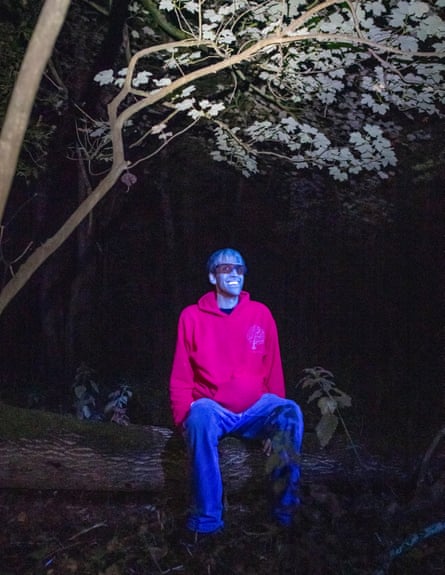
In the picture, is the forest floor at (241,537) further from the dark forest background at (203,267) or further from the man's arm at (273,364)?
the dark forest background at (203,267)

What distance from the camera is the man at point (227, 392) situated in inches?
128

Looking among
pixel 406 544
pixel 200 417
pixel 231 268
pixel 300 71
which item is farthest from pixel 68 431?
pixel 300 71

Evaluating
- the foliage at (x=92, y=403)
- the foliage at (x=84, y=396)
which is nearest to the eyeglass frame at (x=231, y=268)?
the foliage at (x=92, y=403)

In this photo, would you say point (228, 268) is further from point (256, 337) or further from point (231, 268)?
point (256, 337)

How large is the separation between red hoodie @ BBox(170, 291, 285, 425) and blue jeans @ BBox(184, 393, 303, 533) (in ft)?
0.39

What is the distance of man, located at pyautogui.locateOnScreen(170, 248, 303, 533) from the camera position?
10.6ft

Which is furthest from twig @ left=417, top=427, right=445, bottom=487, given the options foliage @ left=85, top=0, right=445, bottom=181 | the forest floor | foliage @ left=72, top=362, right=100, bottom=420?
foliage @ left=72, top=362, right=100, bottom=420

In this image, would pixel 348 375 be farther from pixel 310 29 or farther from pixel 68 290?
pixel 310 29

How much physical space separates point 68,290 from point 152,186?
3406 mm

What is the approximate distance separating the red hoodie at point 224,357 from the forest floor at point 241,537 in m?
0.73

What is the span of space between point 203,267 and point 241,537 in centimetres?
973

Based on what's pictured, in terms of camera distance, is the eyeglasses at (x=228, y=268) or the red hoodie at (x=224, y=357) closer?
the red hoodie at (x=224, y=357)

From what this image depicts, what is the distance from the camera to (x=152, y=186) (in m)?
10.5

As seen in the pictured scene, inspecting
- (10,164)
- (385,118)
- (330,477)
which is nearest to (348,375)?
(385,118)
